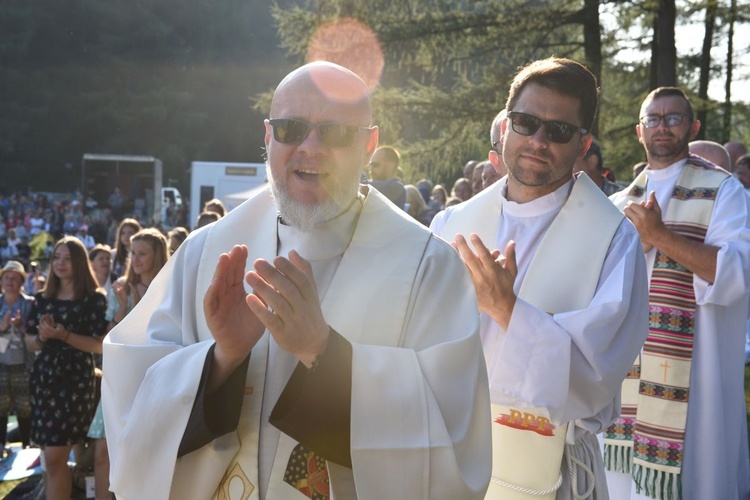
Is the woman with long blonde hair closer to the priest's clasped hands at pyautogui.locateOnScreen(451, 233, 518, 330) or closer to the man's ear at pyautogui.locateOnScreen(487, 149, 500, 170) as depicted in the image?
the man's ear at pyautogui.locateOnScreen(487, 149, 500, 170)

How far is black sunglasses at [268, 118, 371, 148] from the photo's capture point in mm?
2715

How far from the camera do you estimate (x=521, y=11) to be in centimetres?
1483

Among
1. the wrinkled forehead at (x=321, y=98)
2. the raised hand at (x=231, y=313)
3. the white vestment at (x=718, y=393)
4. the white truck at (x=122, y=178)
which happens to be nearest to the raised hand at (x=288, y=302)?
the raised hand at (x=231, y=313)

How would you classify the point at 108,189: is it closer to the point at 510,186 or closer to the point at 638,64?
the point at 638,64

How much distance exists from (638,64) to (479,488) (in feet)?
53.9

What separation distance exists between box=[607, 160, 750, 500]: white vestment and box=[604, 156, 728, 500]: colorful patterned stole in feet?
0.16

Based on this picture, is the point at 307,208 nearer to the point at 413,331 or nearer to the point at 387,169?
the point at 413,331

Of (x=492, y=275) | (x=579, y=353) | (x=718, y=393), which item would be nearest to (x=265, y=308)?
(x=492, y=275)

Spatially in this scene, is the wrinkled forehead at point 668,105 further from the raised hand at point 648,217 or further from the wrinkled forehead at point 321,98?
the wrinkled forehead at point 321,98

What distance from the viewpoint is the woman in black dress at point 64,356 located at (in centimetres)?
653

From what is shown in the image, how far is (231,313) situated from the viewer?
96.2 inches

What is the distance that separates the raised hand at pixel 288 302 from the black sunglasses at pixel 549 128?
1418mm

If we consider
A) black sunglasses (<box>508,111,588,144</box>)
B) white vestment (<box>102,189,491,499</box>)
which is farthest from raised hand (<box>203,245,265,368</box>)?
black sunglasses (<box>508,111,588,144</box>)

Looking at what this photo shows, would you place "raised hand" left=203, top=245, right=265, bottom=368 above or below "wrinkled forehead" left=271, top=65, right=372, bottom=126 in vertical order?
below
